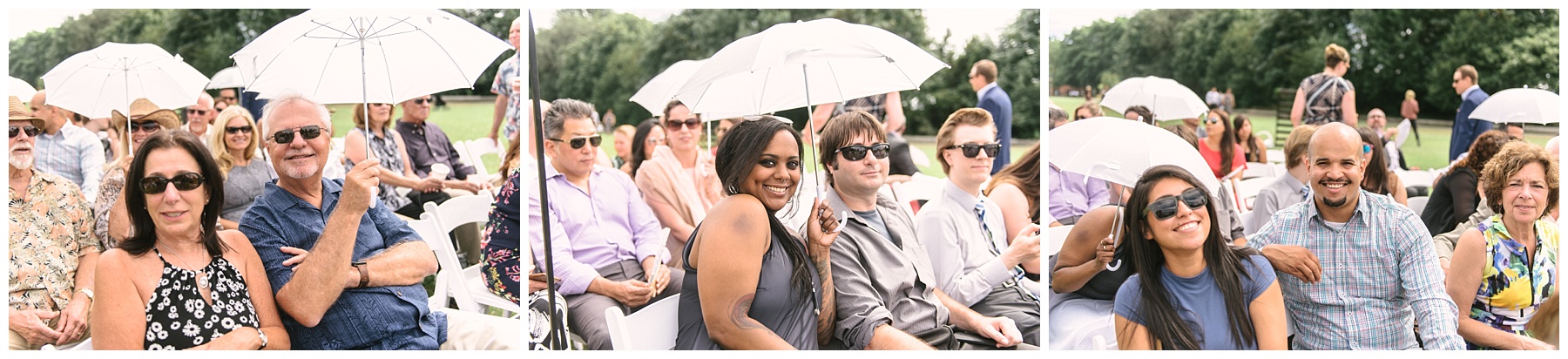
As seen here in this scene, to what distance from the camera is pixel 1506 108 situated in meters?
4.16

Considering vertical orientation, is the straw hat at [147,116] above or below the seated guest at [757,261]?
above

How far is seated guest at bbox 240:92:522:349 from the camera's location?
3.70 metres

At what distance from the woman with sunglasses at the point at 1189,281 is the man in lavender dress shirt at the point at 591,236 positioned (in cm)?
165

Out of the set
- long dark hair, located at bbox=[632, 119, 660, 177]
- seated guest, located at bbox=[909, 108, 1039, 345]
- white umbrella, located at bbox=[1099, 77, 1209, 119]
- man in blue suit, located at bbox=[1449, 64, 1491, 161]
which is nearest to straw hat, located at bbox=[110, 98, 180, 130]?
long dark hair, located at bbox=[632, 119, 660, 177]

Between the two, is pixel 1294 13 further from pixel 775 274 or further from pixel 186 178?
pixel 186 178

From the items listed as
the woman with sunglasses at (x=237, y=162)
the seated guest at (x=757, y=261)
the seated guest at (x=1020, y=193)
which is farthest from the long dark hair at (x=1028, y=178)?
the woman with sunglasses at (x=237, y=162)

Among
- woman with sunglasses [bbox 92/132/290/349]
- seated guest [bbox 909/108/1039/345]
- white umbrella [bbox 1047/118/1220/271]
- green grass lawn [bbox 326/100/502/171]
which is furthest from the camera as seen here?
green grass lawn [bbox 326/100/502/171]

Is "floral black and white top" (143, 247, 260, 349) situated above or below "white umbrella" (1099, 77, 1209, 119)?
below

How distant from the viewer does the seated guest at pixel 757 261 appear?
12.1 feet

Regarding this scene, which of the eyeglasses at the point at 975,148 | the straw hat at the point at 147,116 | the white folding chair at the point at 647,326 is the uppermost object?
the straw hat at the point at 147,116

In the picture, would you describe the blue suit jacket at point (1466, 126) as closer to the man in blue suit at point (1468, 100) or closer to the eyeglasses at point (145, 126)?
the man in blue suit at point (1468, 100)

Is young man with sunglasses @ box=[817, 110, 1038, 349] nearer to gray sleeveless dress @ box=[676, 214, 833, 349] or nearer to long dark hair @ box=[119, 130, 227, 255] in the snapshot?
gray sleeveless dress @ box=[676, 214, 833, 349]

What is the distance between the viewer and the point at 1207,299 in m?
3.84
